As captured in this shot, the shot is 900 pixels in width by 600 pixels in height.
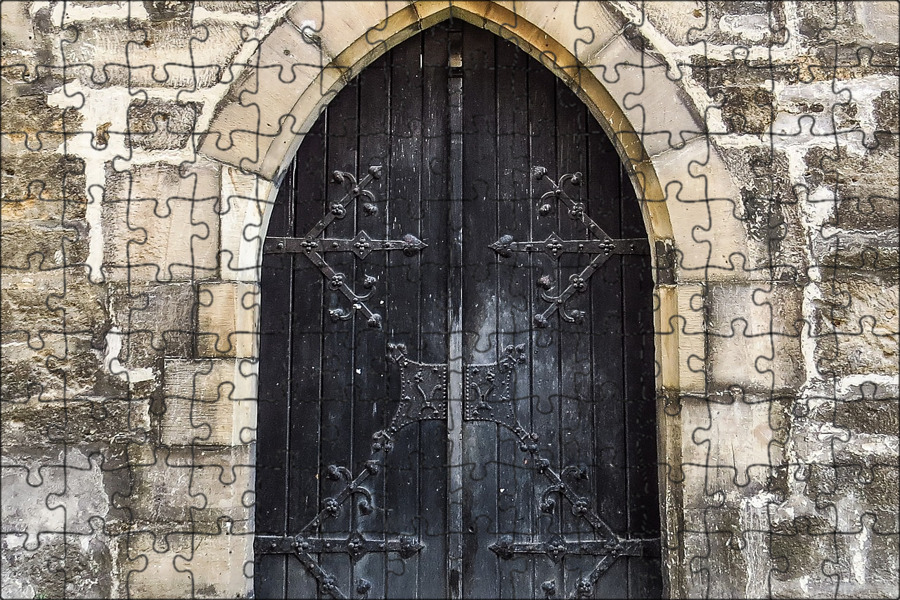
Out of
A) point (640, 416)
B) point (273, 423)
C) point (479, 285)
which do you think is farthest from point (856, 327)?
point (273, 423)

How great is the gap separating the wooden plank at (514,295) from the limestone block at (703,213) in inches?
20.6

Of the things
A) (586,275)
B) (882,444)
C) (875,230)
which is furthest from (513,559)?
(875,230)

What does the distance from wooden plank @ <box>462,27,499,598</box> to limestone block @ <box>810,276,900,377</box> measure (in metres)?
1.07

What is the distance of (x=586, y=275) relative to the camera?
2.65 metres

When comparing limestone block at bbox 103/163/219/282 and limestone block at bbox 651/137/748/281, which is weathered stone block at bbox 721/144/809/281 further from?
limestone block at bbox 103/163/219/282

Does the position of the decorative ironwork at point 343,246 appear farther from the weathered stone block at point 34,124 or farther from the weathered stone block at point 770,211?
the weathered stone block at point 770,211

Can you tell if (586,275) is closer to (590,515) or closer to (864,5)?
(590,515)

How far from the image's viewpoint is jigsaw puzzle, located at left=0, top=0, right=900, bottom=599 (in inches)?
93.6

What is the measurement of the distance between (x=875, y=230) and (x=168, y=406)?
237 centimetres

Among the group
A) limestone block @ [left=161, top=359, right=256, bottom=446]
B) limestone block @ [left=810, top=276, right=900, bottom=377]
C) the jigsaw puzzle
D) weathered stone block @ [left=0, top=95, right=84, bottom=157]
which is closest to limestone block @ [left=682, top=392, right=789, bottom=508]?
the jigsaw puzzle

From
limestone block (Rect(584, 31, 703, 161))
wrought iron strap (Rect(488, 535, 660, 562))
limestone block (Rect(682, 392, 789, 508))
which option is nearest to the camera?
limestone block (Rect(682, 392, 789, 508))

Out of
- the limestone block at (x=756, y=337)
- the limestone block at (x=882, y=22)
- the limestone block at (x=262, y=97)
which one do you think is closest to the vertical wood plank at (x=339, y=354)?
the limestone block at (x=262, y=97)

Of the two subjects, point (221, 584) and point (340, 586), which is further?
point (340, 586)

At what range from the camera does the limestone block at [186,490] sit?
239cm
